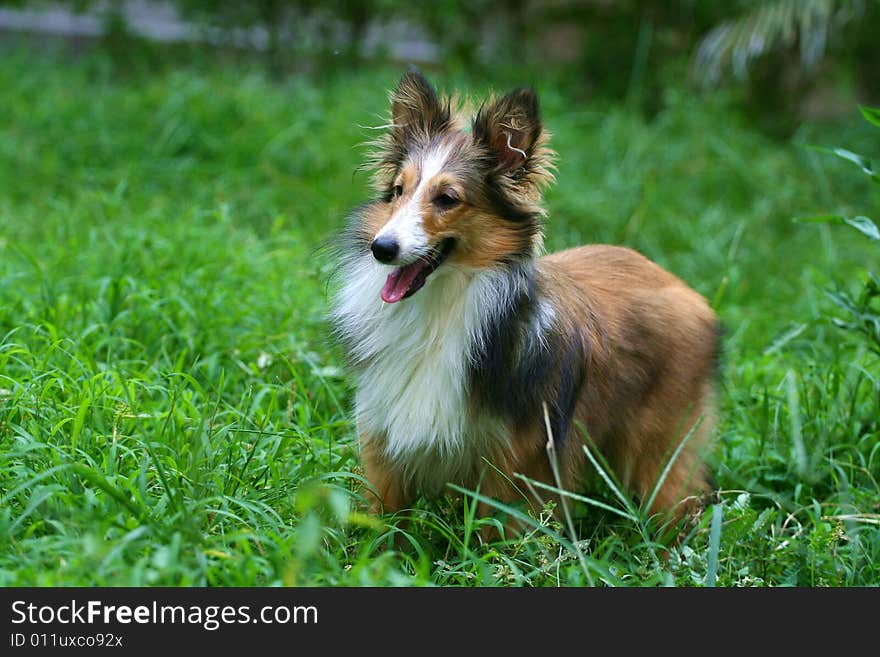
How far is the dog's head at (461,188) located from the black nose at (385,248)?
3cm

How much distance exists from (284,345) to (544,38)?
6795 mm

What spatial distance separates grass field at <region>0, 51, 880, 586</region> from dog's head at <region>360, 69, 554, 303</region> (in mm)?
766

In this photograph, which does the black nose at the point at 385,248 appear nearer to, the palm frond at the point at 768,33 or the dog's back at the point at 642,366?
the dog's back at the point at 642,366

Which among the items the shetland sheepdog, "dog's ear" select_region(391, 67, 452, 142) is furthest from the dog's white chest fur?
"dog's ear" select_region(391, 67, 452, 142)

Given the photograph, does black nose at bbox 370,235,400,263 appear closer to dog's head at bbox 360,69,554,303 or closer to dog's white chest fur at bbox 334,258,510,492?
dog's head at bbox 360,69,554,303

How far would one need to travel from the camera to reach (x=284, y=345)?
4.46 metres

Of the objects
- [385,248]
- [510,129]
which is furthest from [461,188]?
[385,248]

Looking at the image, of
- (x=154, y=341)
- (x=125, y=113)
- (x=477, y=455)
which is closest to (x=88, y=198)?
(x=125, y=113)

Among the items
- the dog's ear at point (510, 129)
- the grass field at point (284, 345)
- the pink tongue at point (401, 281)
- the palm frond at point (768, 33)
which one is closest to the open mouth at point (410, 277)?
the pink tongue at point (401, 281)

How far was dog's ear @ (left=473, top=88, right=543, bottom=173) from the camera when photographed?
3334 mm

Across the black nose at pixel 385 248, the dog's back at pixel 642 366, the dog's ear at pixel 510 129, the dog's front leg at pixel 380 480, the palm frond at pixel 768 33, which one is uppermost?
the palm frond at pixel 768 33

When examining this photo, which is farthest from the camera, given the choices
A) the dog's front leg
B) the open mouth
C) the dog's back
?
the dog's back

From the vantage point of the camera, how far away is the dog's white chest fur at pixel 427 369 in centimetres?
328
